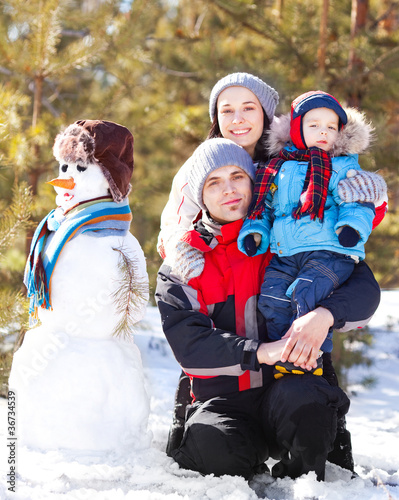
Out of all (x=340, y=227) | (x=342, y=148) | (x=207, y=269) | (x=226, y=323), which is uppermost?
(x=342, y=148)

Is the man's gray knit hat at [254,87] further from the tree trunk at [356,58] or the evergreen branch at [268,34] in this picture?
the evergreen branch at [268,34]

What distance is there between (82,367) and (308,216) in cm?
102

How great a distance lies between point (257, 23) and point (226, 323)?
296cm

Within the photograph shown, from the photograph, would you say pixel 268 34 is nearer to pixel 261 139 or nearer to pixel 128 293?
pixel 261 139

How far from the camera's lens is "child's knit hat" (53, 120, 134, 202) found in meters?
2.29

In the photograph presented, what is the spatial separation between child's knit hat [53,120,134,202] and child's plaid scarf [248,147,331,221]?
589 mm

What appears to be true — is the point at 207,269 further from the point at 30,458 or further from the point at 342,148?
the point at 30,458

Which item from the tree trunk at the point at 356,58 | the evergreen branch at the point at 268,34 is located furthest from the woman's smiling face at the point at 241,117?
the evergreen branch at the point at 268,34

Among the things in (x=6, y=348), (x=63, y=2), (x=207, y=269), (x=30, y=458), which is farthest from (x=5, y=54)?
(x=30, y=458)

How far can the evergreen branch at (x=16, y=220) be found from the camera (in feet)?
7.52

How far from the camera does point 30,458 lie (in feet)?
6.48

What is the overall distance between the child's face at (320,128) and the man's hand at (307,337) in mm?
647

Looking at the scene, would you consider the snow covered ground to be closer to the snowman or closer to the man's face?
the snowman

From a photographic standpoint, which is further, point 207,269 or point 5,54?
point 5,54
